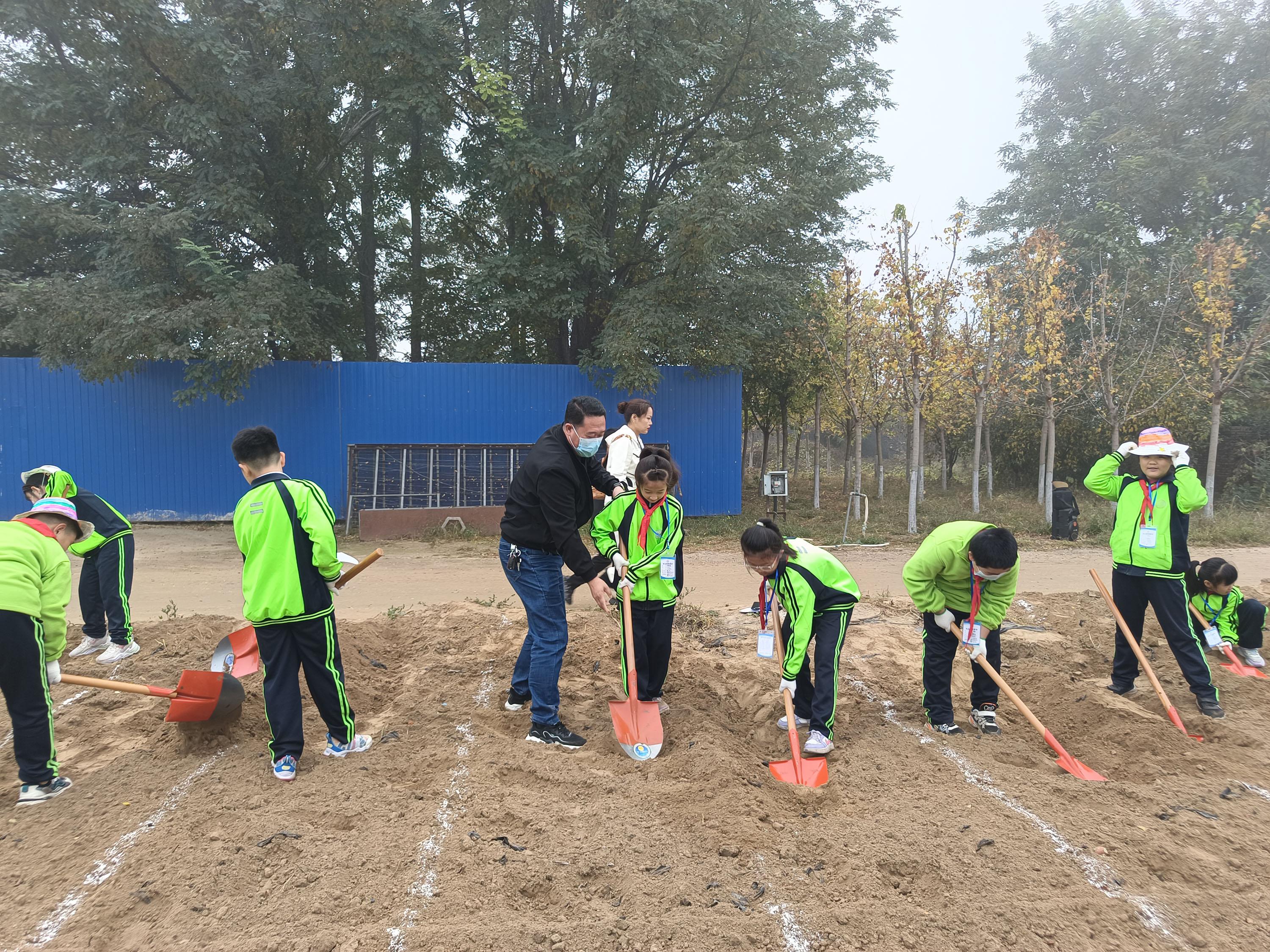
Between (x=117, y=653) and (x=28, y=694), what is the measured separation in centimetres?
202

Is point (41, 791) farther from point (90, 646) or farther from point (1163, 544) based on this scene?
point (1163, 544)

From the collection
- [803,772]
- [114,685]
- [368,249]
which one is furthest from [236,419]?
[803,772]

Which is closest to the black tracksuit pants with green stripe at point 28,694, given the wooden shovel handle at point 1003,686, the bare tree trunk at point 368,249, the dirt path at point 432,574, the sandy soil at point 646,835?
the sandy soil at point 646,835

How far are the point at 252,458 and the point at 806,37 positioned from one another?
1267cm

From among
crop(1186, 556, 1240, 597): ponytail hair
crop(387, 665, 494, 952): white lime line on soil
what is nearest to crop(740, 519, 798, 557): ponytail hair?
crop(387, 665, 494, 952): white lime line on soil

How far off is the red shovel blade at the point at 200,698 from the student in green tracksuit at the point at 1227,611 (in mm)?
6247

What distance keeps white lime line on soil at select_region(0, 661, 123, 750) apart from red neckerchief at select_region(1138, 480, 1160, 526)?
636 centimetres

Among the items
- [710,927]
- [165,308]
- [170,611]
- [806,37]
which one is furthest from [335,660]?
[806,37]

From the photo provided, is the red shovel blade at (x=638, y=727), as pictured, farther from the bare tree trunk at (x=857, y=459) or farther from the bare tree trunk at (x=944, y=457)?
the bare tree trunk at (x=944, y=457)

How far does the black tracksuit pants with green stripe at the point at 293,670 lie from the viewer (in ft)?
11.7

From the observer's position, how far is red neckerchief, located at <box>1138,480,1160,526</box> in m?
4.60

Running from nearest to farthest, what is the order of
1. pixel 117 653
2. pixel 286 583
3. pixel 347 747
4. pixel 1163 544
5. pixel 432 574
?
pixel 286 583, pixel 347 747, pixel 1163 544, pixel 117 653, pixel 432 574

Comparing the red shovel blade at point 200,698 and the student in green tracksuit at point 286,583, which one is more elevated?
the student in green tracksuit at point 286,583

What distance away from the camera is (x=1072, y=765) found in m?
3.75
